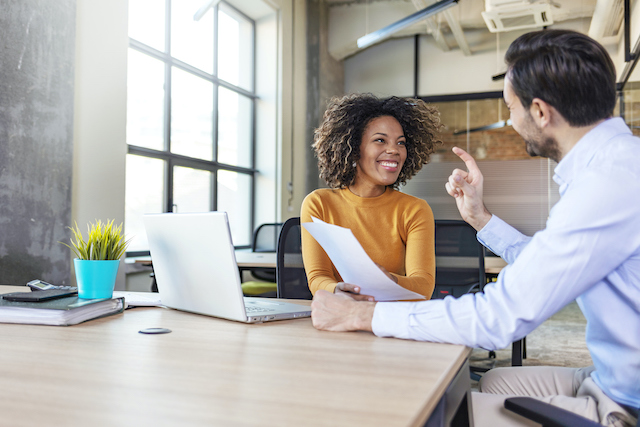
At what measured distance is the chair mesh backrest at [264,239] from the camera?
437 cm

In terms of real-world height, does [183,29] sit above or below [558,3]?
below

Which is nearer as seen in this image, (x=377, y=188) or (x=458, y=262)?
(x=377, y=188)

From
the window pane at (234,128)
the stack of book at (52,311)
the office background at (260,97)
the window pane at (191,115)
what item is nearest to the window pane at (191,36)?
the window pane at (191,115)

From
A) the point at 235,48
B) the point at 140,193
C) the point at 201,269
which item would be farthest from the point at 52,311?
the point at 235,48

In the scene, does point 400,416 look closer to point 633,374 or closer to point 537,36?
point 633,374

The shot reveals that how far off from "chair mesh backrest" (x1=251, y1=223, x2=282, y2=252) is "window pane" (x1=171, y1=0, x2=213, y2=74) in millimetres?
1915

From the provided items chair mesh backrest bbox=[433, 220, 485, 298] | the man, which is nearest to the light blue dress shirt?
the man

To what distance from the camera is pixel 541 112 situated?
101 centimetres

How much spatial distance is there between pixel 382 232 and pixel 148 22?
374 cm

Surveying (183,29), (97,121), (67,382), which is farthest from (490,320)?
(183,29)

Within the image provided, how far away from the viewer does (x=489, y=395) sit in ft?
3.45

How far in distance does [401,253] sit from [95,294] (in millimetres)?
958

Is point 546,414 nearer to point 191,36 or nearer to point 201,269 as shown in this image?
point 201,269

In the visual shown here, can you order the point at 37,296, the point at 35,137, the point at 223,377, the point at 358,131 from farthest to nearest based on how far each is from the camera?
1. the point at 35,137
2. the point at 358,131
3. the point at 37,296
4. the point at 223,377
